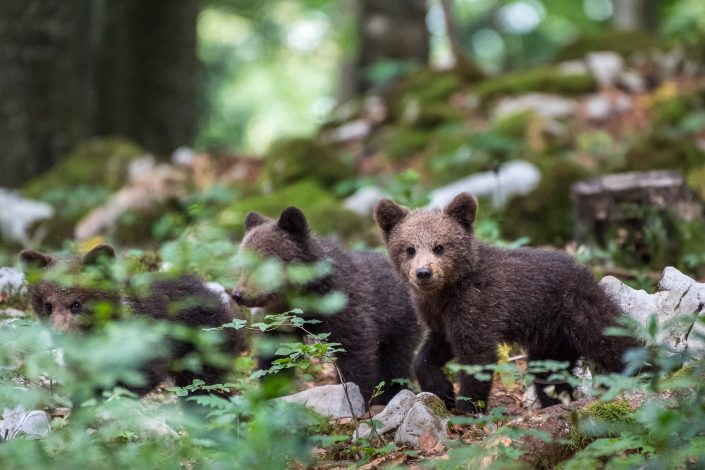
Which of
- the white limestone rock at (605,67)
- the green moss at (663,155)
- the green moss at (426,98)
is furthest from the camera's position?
the white limestone rock at (605,67)

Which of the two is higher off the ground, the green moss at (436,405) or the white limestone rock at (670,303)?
the white limestone rock at (670,303)

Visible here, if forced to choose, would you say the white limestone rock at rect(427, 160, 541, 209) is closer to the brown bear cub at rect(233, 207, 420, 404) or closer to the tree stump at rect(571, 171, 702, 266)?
the tree stump at rect(571, 171, 702, 266)

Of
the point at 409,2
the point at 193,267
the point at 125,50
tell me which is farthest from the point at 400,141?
the point at 193,267

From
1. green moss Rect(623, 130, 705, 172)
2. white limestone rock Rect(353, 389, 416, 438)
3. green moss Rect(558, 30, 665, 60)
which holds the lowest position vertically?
white limestone rock Rect(353, 389, 416, 438)

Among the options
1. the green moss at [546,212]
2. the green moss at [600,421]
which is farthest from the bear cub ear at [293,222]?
the green moss at [546,212]

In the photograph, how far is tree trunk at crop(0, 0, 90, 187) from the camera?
14.8 meters

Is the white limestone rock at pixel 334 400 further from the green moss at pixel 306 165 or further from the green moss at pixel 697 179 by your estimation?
the green moss at pixel 306 165

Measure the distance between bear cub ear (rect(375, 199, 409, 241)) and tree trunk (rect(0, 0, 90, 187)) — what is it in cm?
1006

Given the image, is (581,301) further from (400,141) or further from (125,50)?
(125,50)

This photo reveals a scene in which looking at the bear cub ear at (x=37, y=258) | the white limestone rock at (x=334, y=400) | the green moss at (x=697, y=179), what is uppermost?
the bear cub ear at (x=37, y=258)

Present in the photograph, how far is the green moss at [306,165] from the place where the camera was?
1309 cm

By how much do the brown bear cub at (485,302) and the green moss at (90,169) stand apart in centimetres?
895

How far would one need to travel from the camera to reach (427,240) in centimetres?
636

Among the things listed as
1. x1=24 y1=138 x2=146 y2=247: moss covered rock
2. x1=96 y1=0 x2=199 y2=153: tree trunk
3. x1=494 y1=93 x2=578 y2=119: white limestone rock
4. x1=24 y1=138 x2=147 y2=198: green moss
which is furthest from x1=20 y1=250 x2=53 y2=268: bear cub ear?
x1=96 y1=0 x2=199 y2=153: tree trunk
